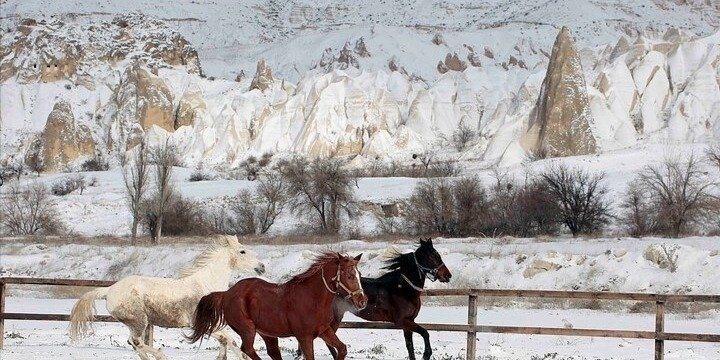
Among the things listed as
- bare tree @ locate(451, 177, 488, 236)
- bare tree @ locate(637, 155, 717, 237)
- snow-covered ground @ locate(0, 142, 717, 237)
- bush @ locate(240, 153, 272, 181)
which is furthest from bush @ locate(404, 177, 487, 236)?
bush @ locate(240, 153, 272, 181)

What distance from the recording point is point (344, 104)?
10988cm

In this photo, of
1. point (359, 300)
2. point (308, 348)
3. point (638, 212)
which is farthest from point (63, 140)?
point (359, 300)

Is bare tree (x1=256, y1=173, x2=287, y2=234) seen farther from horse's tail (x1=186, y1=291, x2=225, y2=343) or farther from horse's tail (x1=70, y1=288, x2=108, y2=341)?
horse's tail (x1=186, y1=291, x2=225, y2=343)

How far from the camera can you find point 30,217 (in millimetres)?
61281

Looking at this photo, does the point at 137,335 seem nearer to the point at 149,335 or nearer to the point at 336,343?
the point at 149,335

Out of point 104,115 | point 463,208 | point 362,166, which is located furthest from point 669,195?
point 104,115

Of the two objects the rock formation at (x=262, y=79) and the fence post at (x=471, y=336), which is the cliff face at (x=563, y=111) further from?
the fence post at (x=471, y=336)

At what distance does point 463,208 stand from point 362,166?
4361 cm

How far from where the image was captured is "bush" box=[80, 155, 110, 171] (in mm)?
105412

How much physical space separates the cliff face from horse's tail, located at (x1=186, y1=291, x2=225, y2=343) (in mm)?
73770

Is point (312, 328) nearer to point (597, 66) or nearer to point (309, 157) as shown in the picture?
point (309, 157)

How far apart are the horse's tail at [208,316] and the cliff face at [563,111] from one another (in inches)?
2904

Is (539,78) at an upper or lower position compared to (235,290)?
upper

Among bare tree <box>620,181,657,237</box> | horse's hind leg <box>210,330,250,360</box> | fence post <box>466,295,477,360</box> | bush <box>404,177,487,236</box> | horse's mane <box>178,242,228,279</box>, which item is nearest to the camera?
horse's hind leg <box>210,330,250,360</box>
